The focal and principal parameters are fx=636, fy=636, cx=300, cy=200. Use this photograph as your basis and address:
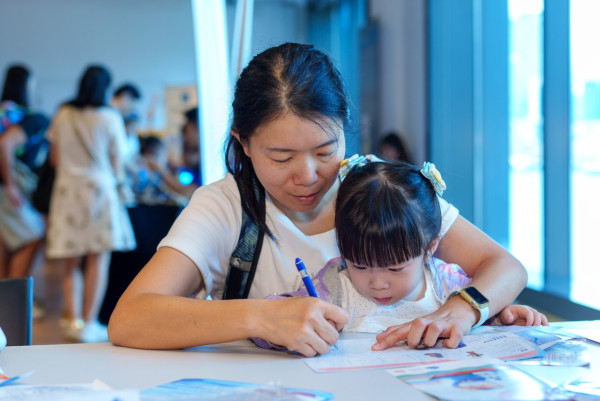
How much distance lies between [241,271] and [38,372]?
0.49 m

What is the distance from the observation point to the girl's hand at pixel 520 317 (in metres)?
1.26

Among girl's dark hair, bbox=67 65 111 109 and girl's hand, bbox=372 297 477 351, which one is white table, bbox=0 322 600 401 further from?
girl's dark hair, bbox=67 65 111 109

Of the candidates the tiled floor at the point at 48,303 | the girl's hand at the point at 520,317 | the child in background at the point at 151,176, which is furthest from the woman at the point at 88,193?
the girl's hand at the point at 520,317

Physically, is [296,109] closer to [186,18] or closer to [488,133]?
[488,133]

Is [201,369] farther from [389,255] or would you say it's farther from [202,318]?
[389,255]

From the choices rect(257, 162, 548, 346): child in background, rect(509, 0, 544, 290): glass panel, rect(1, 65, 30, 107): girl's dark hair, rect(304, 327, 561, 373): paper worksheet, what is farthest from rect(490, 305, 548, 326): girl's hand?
rect(1, 65, 30, 107): girl's dark hair

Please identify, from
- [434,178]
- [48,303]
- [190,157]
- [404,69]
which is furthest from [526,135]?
[48,303]

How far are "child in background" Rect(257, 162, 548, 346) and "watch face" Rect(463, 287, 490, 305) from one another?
4.0 inches

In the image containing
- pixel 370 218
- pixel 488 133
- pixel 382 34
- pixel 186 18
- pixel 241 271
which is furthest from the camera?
pixel 186 18

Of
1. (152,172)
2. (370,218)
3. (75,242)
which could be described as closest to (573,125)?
(370,218)

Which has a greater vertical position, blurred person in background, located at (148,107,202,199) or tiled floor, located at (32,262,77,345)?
blurred person in background, located at (148,107,202,199)

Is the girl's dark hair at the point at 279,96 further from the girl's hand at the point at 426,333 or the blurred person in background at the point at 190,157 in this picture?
the blurred person in background at the point at 190,157

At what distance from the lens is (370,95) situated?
517 cm

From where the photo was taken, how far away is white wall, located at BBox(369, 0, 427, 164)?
171 inches
